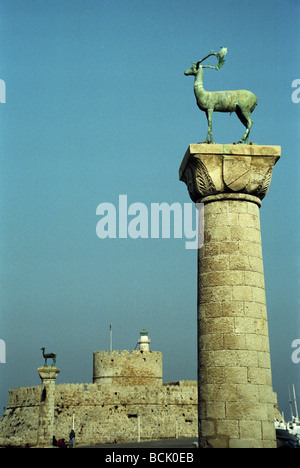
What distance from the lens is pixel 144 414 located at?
3912 cm

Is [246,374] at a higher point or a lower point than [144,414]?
lower

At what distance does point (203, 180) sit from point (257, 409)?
12.8 ft

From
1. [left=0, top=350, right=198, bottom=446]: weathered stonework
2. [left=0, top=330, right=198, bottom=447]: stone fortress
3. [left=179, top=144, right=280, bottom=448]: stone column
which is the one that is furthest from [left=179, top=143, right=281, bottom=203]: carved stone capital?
A: [left=0, top=330, right=198, bottom=447]: stone fortress

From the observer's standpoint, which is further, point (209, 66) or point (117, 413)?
point (117, 413)

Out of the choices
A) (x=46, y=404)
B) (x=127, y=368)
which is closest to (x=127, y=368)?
(x=127, y=368)

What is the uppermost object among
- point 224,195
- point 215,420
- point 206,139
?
point 206,139

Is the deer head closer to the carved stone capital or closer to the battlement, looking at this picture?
the carved stone capital

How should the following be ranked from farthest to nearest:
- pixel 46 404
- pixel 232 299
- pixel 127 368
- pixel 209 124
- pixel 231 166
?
pixel 127 368 < pixel 46 404 < pixel 209 124 < pixel 231 166 < pixel 232 299

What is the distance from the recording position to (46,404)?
30.0 meters

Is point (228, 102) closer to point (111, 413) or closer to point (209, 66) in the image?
point (209, 66)

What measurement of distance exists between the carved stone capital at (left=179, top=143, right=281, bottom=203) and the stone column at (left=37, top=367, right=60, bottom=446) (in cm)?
2173

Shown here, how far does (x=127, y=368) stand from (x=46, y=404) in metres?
14.4

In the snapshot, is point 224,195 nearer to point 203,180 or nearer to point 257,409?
point 203,180
